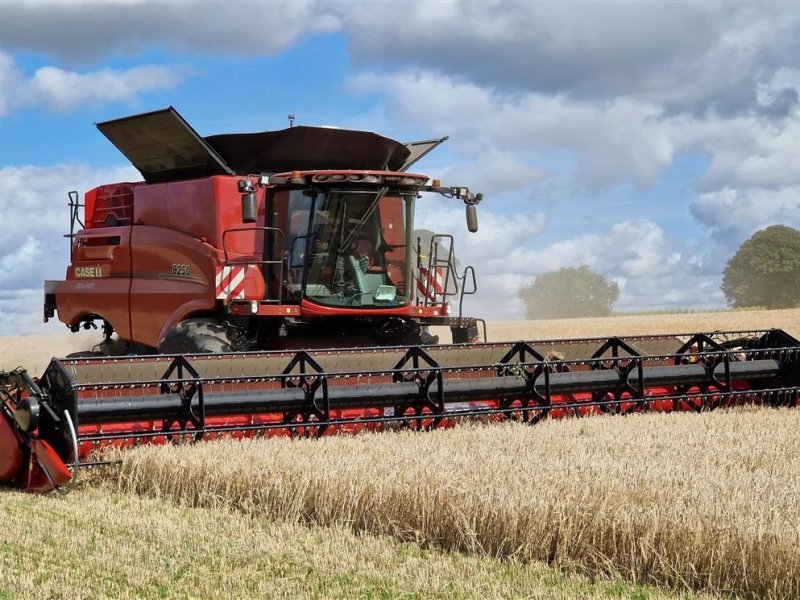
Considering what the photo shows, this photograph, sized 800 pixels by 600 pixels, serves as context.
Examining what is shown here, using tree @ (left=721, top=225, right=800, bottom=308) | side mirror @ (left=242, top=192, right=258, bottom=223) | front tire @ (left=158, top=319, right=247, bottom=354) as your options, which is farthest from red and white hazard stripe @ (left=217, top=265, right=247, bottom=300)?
tree @ (left=721, top=225, right=800, bottom=308)

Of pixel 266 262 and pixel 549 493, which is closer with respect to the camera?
pixel 549 493

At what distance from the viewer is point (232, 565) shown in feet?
13.4

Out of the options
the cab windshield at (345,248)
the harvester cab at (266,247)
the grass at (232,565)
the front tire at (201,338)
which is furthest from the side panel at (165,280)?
the grass at (232,565)

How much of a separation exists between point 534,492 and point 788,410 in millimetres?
4774

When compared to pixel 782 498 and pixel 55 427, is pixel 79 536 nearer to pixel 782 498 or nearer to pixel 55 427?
pixel 55 427

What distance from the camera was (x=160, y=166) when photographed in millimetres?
9844

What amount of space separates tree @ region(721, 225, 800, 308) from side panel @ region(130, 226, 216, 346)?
4741 centimetres

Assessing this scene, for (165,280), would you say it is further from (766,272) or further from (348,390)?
(766,272)

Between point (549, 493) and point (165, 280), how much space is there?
590cm

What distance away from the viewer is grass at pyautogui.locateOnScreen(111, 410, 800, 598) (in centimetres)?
370

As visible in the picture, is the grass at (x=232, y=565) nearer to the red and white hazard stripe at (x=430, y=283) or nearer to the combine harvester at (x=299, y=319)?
the combine harvester at (x=299, y=319)

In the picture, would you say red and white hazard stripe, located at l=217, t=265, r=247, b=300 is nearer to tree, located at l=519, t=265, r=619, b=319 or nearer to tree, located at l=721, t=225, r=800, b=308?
tree, located at l=721, t=225, r=800, b=308

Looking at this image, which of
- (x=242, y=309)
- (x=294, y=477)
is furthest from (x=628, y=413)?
(x=294, y=477)

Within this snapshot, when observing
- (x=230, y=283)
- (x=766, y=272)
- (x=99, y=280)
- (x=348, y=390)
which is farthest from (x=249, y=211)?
(x=766, y=272)
